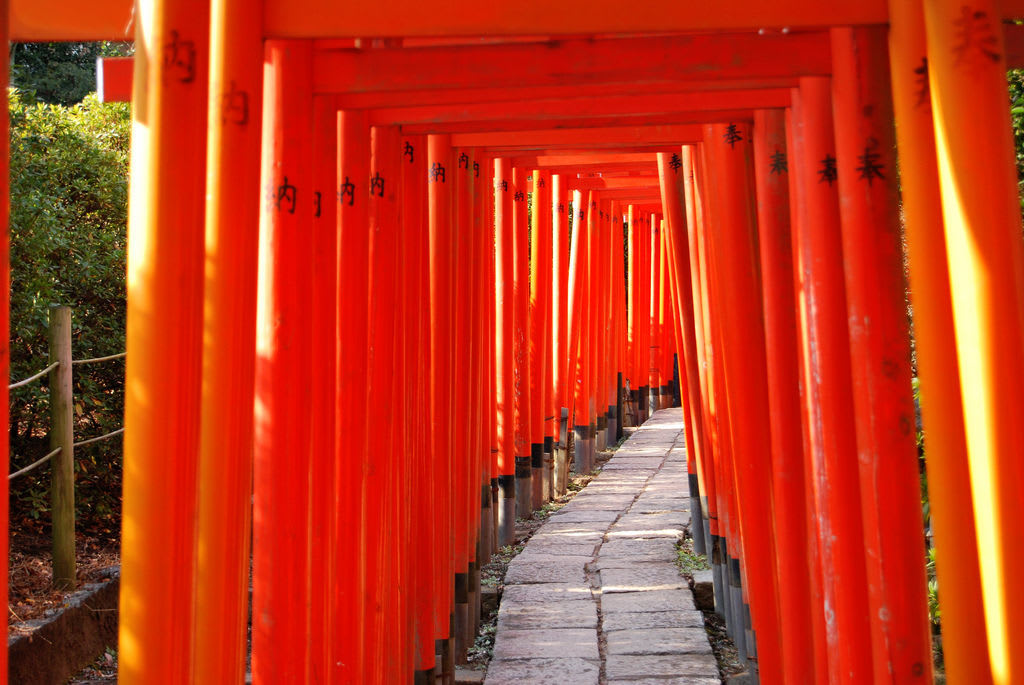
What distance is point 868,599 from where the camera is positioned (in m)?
2.72

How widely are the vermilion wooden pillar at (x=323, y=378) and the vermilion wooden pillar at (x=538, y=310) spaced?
589 cm

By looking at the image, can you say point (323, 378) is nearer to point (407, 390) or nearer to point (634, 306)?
point (407, 390)

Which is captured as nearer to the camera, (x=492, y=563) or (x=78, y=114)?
(x=492, y=563)

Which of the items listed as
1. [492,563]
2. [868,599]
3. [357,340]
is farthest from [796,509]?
[492,563]

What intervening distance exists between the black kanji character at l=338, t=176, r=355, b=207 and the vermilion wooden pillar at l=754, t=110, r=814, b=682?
134 centimetres

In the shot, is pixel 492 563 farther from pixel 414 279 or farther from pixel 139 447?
pixel 139 447

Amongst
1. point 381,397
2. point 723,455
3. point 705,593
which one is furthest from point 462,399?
point 705,593

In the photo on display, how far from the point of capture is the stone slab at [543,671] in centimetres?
539

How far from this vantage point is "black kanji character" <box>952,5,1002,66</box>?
7.26 ft

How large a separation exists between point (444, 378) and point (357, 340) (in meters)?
1.54

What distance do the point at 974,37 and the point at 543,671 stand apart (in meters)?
4.14

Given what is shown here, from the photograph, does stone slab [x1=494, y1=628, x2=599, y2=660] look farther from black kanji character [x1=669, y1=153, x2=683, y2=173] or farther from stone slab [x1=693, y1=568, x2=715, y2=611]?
black kanji character [x1=669, y1=153, x2=683, y2=173]

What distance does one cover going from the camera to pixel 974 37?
2215mm

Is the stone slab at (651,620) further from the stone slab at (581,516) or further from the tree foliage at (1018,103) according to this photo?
the tree foliage at (1018,103)
